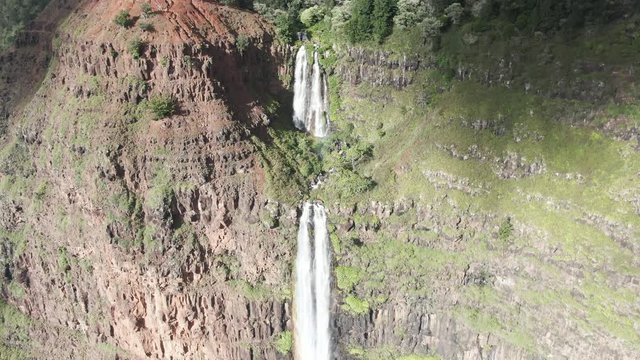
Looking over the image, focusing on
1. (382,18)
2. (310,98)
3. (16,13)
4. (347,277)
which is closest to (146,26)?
(310,98)

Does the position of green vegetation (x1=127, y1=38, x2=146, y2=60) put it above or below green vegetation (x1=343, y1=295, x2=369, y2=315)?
above

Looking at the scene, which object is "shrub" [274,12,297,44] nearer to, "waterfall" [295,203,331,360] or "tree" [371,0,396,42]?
"tree" [371,0,396,42]

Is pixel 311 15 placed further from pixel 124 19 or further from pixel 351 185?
pixel 351 185

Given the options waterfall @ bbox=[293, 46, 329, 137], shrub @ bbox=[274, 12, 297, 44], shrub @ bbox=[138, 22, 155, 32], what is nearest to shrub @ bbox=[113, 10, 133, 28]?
shrub @ bbox=[138, 22, 155, 32]

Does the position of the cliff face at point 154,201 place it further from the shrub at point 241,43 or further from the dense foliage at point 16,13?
the dense foliage at point 16,13

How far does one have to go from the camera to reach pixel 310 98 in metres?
68.9

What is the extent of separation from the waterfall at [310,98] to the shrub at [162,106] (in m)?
16.8

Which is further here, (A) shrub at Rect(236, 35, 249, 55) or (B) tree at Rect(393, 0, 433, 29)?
(B) tree at Rect(393, 0, 433, 29)

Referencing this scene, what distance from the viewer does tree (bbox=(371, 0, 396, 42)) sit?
64.6 metres

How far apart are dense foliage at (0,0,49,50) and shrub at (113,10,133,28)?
79.9ft

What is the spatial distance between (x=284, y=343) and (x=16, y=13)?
186 feet

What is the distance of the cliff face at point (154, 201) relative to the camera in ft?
186

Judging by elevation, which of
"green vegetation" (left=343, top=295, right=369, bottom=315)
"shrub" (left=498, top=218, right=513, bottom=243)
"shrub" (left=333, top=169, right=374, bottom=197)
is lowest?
"green vegetation" (left=343, top=295, right=369, bottom=315)

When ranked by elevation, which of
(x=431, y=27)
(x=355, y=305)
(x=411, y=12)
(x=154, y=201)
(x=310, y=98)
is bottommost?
(x=355, y=305)
